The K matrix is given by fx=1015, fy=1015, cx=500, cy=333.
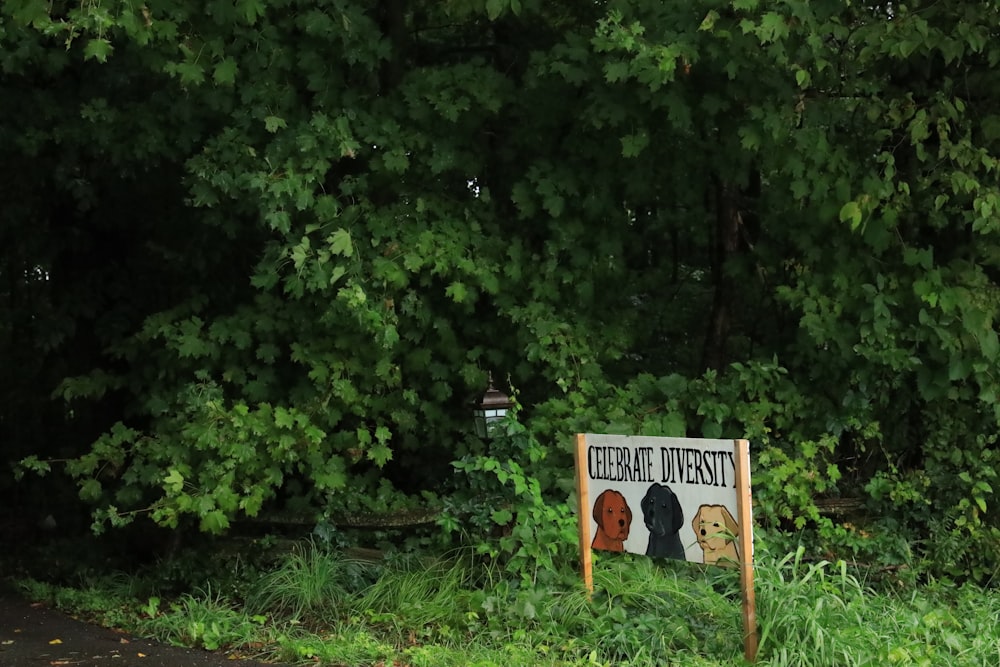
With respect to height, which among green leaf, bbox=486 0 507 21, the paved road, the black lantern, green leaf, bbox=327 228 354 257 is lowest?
the paved road

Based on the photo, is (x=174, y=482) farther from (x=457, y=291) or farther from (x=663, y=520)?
(x=663, y=520)

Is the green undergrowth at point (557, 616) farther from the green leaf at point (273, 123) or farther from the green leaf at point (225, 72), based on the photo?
the green leaf at point (225, 72)

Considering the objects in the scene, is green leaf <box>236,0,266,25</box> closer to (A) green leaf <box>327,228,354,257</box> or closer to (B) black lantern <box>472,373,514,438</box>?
(A) green leaf <box>327,228,354,257</box>

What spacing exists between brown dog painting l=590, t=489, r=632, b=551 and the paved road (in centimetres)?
208

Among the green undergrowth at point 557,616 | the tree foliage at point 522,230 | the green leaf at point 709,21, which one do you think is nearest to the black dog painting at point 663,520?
the green undergrowth at point 557,616

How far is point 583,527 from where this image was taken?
19.9 ft

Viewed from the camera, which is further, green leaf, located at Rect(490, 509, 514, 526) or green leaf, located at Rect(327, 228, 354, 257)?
green leaf, located at Rect(327, 228, 354, 257)

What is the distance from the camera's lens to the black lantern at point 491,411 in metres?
6.87

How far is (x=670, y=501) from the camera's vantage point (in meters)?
5.59

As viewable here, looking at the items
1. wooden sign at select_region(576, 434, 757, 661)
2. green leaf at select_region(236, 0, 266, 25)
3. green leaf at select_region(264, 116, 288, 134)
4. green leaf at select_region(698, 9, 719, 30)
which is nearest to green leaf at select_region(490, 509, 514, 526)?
wooden sign at select_region(576, 434, 757, 661)

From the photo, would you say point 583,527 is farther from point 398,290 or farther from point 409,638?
point 398,290

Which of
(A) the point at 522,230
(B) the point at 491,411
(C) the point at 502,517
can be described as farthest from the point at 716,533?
(A) the point at 522,230

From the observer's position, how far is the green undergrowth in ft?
17.5

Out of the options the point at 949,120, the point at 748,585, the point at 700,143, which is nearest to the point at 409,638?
the point at 748,585
